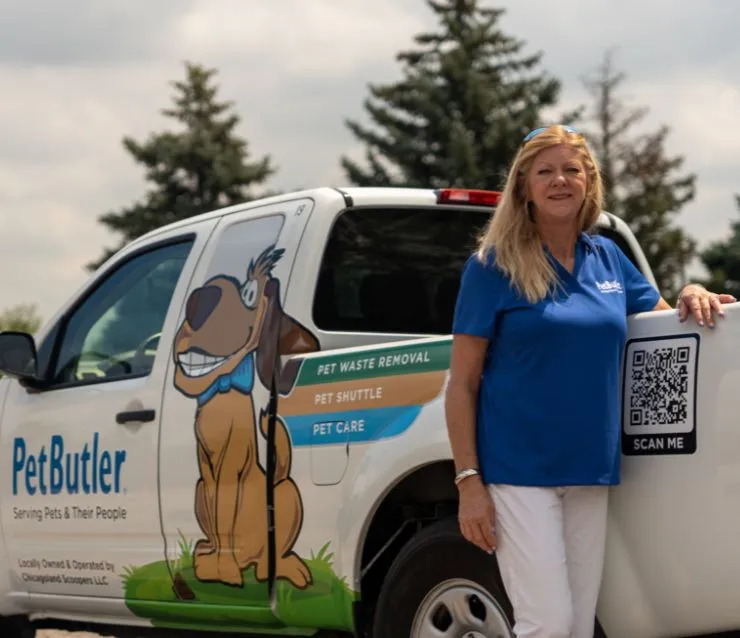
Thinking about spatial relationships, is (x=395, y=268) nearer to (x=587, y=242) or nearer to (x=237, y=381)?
(x=237, y=381)

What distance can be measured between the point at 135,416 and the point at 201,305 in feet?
1.65

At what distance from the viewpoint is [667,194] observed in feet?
148

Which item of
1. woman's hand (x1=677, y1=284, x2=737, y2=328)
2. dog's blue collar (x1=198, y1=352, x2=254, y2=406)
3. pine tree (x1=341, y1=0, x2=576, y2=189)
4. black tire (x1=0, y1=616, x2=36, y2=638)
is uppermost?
pine tree (x1=341, y1=0, x2=576, y2=189)

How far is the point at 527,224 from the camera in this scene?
12.4ft

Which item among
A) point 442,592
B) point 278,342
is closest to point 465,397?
point 442,592

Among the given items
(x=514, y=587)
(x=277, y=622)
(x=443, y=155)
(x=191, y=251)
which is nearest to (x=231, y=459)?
(x=277, y=622)

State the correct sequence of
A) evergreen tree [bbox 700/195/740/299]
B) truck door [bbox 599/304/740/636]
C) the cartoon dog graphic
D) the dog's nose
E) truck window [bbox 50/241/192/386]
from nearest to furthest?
truck door [bbox 599/304/740/636] < the cartoon dog graphic < the dog's nose < truck window [bbox 50/241/192/386] < evergreen tree [bbox 700/195/740/299]

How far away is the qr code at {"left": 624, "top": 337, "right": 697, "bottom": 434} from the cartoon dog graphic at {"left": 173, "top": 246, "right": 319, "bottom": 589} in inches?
56.9

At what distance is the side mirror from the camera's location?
6.09 m

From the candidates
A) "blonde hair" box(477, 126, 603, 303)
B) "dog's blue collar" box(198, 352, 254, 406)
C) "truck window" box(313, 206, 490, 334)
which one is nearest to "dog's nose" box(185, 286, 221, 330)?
"dog's blue collar" box(198, 352, 254, 406)

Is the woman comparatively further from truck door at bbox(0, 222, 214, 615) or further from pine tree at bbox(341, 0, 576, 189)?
pine tree at bbox(341, 0, 576, 189)

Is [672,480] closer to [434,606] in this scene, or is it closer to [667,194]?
[434,606]

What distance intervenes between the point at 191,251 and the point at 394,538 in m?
1.69

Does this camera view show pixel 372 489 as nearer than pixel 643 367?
No
